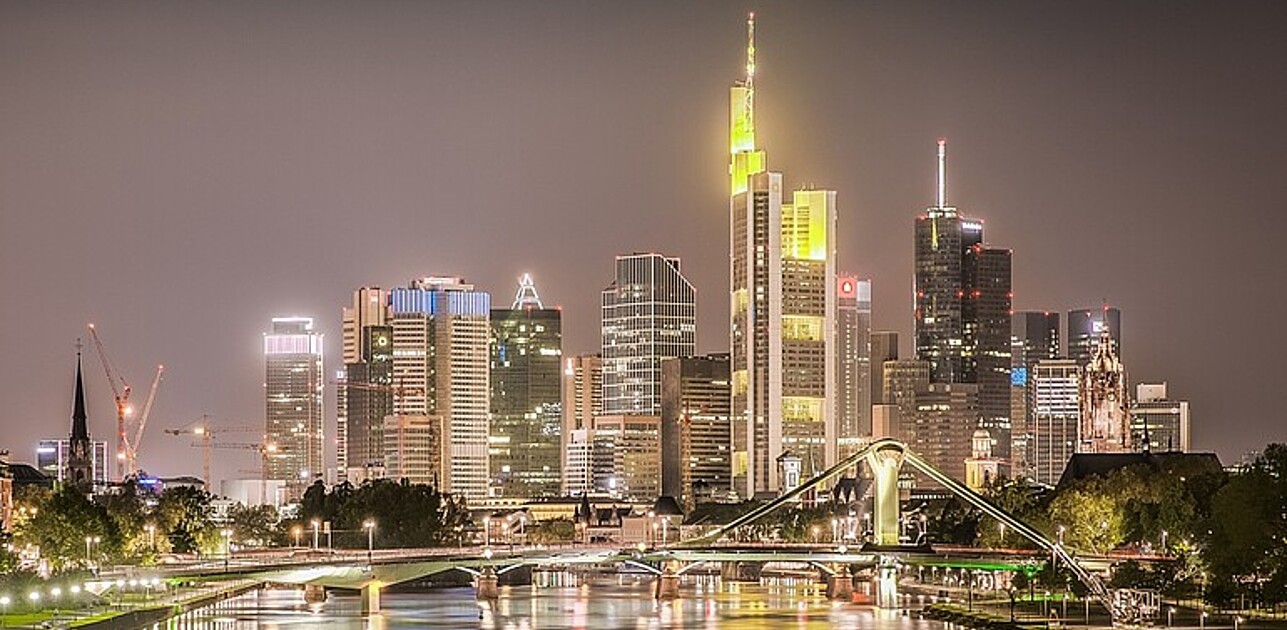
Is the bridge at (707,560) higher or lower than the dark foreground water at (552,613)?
higher

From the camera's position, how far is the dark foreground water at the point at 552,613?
468 feet

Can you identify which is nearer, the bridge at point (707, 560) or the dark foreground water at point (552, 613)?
the bridge at point (707, 560)

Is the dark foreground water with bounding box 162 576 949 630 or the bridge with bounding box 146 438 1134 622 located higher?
the bridge with bounding box 146 438 1134 622

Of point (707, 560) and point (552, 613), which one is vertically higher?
point (707, 560)

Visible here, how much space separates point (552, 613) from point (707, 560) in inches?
548

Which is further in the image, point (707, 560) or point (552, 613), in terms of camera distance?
point (707, 560)

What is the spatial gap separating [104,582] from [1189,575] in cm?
6049

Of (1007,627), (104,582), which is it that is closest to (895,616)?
(1007,627)

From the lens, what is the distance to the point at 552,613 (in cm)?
16288

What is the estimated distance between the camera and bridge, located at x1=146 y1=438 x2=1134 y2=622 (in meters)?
141

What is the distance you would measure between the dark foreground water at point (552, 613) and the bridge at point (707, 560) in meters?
2.45

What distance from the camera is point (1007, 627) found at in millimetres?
127375

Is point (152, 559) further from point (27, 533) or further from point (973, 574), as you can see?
point (973, 574)

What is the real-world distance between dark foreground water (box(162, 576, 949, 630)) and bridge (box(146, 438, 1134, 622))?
2.45 meters
